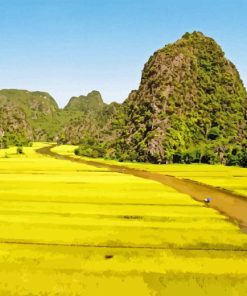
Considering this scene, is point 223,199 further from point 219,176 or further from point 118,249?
point 219,176

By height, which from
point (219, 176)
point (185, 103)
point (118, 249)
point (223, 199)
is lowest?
point (219, 176)

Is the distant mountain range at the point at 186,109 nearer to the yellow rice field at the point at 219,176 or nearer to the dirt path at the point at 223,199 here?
the yellow rice field at the point at 219,176

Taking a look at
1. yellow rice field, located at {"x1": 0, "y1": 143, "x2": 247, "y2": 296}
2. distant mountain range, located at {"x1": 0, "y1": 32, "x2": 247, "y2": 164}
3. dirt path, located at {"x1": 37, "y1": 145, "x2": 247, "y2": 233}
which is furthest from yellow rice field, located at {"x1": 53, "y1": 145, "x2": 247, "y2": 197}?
distant mountain range, located at {"x1": 0, "y1": 32, "x2": 247, "y2": 164}

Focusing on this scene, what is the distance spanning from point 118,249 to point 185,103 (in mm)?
148051

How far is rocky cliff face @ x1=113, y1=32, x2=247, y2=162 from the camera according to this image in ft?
494

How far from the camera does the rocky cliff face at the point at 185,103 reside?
494 feet

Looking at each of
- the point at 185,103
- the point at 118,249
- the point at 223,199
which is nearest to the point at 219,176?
the point at 223,199

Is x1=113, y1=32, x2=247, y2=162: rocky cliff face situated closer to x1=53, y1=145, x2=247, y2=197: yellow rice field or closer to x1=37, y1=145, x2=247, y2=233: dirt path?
x1=53, y1=145, x2=247, y2=197: yellow rice field

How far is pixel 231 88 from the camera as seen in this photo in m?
184

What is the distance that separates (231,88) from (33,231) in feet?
554

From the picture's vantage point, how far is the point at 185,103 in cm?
16788

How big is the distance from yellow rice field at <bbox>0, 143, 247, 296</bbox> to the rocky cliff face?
101 m

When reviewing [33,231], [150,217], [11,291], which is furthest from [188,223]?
[11,291]

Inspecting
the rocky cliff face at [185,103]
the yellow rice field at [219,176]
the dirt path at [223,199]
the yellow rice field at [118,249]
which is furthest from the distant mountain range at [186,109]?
the yellow rice field at [118,249]
